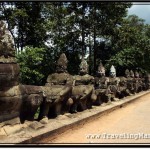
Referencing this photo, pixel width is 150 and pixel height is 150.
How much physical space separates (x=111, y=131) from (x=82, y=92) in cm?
182

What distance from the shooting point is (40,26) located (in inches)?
926

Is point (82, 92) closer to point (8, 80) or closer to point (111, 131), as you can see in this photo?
point (111, 131)

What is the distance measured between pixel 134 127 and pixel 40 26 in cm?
1626

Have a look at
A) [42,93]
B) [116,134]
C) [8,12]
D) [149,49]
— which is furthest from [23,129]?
[149,49]

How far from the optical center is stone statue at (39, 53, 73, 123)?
291 inches

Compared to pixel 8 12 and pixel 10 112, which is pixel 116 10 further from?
pixel 10 112

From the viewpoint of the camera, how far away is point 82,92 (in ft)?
30.5

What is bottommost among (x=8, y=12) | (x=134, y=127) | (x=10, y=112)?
(x=134, y=127)

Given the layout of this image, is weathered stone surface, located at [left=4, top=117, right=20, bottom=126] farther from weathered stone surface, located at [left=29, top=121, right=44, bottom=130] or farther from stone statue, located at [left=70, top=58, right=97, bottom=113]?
stone statue, located at [left=70, top=58, right=97, bottom=113]

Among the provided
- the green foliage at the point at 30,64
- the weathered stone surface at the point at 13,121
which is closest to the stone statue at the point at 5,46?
the weathered stone surface at the point at 13,121

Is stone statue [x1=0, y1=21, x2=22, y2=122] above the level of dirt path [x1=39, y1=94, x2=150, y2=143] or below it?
above

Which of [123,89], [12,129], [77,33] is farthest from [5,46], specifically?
[77,33]

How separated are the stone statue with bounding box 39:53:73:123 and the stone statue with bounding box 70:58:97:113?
1.57ft

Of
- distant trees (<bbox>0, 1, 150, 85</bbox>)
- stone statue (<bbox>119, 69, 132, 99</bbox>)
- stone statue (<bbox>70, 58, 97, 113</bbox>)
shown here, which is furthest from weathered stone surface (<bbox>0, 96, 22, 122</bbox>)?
distant trees (<bbox>0, 1, 150, 85</bbox>)
